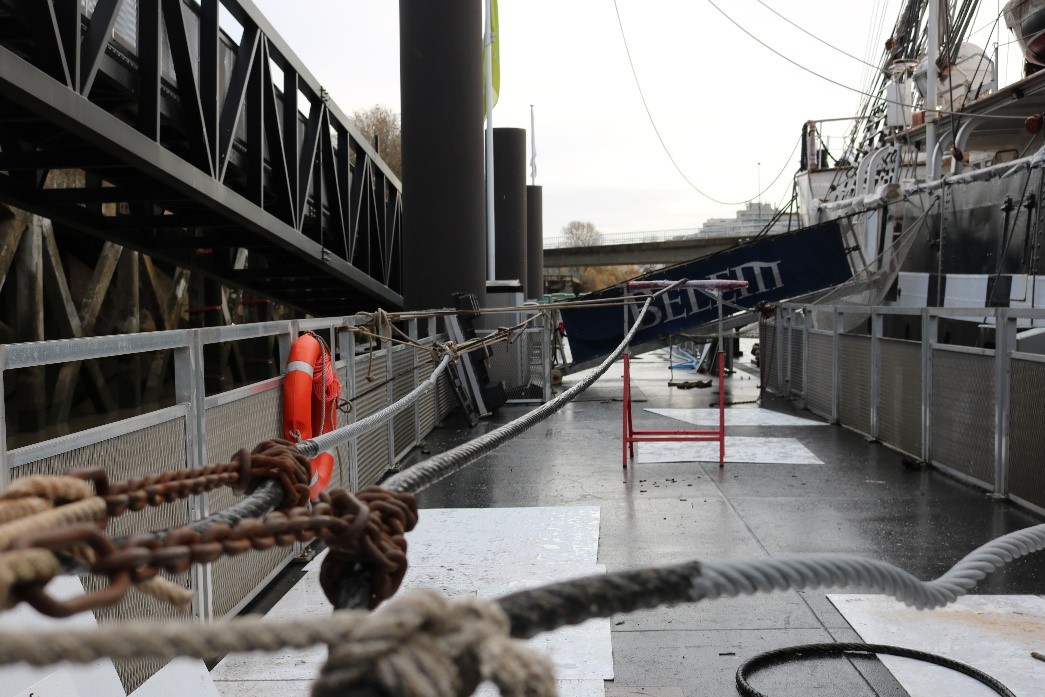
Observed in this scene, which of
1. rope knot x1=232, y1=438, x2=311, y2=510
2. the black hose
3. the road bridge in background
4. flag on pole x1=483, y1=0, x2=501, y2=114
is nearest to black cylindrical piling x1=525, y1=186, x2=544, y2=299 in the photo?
flag on pole x1=483, y1=0, x2=501, y2=114

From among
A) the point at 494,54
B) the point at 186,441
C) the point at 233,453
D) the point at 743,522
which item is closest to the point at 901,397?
the point at 743,522

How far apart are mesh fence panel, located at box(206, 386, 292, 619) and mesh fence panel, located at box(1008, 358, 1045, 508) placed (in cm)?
580

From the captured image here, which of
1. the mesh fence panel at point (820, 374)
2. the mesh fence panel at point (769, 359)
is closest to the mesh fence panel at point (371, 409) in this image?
the mesh fence panel at point (820, 374)

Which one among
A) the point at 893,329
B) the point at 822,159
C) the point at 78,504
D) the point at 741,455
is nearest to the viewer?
the point at 78,504

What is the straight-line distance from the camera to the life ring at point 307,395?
6570 millimetres

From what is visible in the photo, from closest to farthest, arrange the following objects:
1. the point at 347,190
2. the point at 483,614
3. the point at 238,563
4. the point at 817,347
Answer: the point at 483,614 < the point at 238,563 < the point at 817,347 < the point at 347,190

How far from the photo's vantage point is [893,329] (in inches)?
792

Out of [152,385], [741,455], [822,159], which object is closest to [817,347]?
[741,455]

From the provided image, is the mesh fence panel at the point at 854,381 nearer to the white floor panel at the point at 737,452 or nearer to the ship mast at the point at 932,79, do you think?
the white floor panel at the point at 737,452

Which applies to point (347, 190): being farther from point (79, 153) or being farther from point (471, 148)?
point (79, 153)

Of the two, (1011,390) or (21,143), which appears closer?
(1011,390)

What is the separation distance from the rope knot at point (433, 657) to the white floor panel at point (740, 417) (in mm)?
12459

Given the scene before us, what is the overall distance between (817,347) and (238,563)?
11203 mm

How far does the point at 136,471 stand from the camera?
4.37 metres
